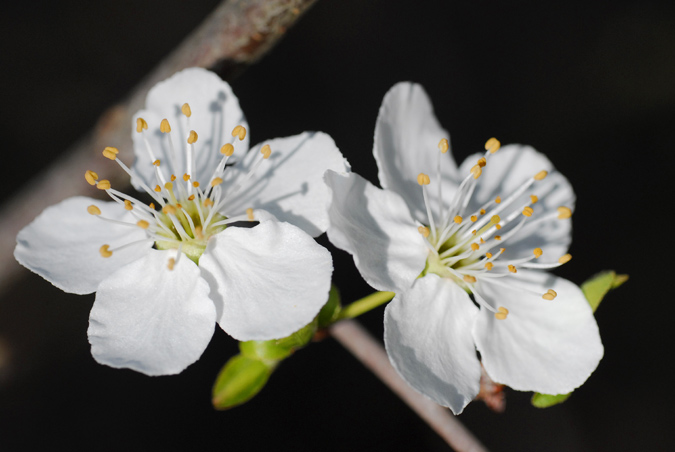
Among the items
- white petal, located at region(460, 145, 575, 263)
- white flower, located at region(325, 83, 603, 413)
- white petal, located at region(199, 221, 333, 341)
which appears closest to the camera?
white petal, located at region(199, 221, 333, 341)

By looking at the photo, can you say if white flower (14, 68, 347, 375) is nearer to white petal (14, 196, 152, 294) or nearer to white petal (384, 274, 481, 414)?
white petal (14, 196, 152, 294)

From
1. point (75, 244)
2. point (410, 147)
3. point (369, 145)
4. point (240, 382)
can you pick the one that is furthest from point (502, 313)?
point (369, 145)

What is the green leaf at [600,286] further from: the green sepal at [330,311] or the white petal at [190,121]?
the white petal at [190,121]

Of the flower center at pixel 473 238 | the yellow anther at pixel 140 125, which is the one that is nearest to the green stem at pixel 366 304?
the flower center at pixel 473 238

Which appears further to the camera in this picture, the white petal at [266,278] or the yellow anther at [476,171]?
the yellow anther at [476,171]

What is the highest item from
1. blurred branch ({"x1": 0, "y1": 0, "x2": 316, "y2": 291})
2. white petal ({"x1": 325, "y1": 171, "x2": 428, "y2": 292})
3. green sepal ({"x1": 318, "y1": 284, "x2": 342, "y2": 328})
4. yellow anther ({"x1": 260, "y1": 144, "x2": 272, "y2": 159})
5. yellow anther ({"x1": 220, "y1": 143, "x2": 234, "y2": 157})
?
blurred branch ({"x1": 0, "y1": 0, "x2": 316, "y2": 291})

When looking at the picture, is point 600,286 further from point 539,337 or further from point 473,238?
point 473,238

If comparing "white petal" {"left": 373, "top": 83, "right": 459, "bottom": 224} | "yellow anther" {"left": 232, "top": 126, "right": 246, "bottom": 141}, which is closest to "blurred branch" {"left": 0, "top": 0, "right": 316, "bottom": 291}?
"yellow anther" {"left": 232, "top": 126, "right": 246, "bottom": 141}

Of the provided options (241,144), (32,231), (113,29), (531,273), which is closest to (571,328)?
(531,273)
